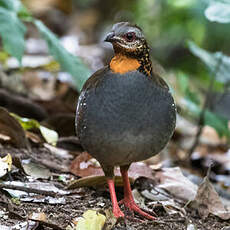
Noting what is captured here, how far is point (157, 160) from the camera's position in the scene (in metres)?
6.39

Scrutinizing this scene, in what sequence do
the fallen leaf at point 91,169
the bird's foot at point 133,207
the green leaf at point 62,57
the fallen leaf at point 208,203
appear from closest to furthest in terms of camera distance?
the bird's foot at point 133,207 → the fallen leaf at point 208,203 → the fallen leaf at point 91,169 → the green leaf at point 62,57

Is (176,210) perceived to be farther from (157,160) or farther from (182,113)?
(182,113)

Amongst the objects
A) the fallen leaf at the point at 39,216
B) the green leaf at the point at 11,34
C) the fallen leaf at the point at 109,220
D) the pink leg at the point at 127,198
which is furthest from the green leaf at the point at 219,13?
the fallen leaf at the point at 39,216

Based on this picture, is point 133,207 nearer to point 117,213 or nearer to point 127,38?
point 117,213

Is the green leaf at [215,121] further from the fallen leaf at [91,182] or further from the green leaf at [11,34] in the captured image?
the green leaf at [11,34]

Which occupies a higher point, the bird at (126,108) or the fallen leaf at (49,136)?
the bird at (126,108)

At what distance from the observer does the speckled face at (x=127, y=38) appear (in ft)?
11.0

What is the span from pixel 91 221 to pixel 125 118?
68cm

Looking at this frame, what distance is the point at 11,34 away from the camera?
15.5 feet

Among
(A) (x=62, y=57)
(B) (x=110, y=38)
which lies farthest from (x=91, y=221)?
(A) (x=62, y=57)

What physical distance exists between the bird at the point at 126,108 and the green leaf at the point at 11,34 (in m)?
1.36

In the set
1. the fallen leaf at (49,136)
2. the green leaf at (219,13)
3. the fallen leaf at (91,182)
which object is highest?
the green leaf at (219,13)

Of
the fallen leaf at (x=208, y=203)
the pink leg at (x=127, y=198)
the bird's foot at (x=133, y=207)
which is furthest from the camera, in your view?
the fallen leaf at (x=208, y=203)

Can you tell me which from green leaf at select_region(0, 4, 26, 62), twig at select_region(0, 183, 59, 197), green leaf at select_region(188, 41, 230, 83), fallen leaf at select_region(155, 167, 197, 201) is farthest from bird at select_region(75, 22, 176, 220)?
green leaf at select_region(188, 41, 230, 83)
